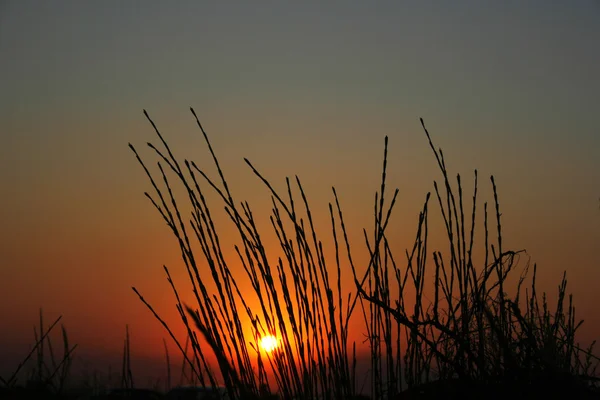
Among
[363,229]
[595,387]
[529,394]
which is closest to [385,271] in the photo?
[363,229]

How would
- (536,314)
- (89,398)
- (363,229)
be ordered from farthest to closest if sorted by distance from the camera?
(89,398), (536,314), (363,229)

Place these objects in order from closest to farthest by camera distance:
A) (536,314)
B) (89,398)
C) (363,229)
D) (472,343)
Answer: (363,229) < (472,343) < (536,314) < (89,398)

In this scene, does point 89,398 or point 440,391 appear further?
point 89,398

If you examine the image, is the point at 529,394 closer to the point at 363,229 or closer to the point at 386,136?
the point at 363,229

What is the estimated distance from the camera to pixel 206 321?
6.01 feet

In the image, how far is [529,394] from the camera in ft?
5.94

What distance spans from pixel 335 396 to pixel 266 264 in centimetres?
46

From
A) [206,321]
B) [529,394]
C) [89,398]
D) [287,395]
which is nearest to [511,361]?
[529,394]

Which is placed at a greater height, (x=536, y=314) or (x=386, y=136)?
(x=386, y=136)

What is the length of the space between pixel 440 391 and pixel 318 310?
18.8 inches

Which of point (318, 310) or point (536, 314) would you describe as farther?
point (536, 314)

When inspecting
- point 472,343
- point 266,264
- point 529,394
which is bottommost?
point 529,394

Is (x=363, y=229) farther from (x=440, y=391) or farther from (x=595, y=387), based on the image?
(x=595, y=387)

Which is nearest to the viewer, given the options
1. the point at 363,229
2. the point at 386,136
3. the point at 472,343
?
the point at 386,136
